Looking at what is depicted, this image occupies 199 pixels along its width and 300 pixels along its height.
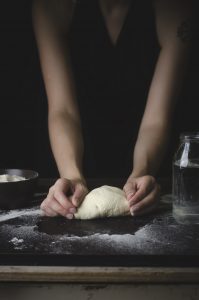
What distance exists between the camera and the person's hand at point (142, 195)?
132cm

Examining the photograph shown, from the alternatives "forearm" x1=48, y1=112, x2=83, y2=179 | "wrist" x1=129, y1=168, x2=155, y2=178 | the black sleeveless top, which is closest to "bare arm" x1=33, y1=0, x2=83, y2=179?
"forearm" x1=48, y1=112, x2=83, y2=179

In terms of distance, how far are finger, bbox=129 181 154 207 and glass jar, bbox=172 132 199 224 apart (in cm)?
9

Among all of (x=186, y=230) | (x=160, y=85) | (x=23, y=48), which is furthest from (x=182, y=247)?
(x=23, y=48)

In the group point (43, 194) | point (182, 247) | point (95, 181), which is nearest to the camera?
point (182, 247)

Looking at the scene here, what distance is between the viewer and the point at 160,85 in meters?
1.81

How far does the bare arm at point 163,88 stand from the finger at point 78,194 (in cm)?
25

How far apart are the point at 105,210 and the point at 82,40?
1030 mm

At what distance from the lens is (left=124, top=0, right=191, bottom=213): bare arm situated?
1.68 m

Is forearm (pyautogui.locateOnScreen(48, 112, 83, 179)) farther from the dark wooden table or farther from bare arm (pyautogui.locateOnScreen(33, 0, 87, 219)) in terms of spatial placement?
the dark wooden table

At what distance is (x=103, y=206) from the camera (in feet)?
4.28

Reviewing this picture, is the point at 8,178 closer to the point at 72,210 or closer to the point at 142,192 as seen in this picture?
the point at 72,210

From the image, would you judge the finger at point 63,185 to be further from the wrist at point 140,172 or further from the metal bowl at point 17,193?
the wrist at point 140,172

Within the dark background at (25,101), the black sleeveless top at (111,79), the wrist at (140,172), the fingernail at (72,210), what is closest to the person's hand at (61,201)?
the fingernail at (72,210)

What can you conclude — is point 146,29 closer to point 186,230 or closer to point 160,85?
point 160,85
